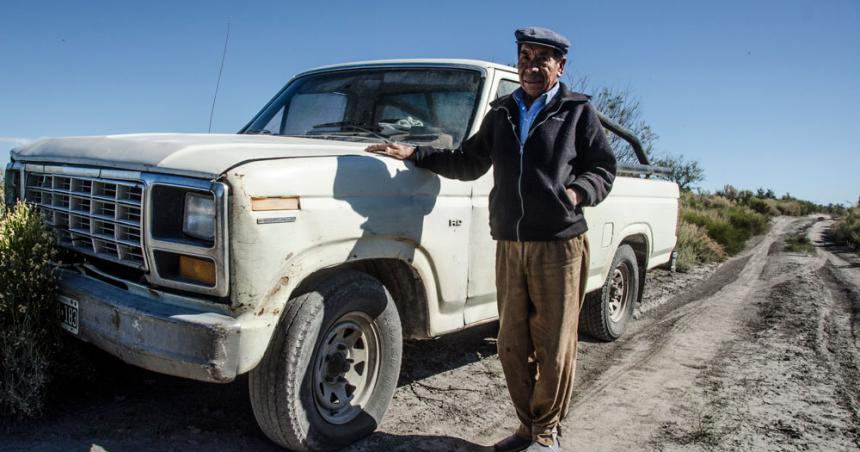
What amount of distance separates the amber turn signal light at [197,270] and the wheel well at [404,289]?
2.53ft

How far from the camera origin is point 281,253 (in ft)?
8.80

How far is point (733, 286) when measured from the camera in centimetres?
922

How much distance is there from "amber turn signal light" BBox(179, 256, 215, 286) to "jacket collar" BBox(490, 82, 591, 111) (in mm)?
1570

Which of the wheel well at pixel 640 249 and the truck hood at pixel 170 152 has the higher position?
the truck hood at pixel 170 152

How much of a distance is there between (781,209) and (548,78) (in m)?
41.1

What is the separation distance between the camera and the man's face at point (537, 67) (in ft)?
10.3

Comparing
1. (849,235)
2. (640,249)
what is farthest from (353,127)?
(849,235)

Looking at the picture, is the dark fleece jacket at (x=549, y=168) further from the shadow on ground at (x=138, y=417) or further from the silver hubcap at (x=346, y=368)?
the shadow on ground at (x=138, y=417)

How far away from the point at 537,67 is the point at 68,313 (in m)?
2.47

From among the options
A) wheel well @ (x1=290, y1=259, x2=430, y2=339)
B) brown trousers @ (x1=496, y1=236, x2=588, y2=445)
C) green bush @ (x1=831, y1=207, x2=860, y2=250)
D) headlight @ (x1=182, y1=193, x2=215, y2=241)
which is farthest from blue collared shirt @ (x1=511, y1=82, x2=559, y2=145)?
green bush @ (x1=831, y1=207, x2=860, y2=250)

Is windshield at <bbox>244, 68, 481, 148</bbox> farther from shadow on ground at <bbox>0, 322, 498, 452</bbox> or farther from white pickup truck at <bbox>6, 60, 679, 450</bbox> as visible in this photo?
shadow on ground at <bbox>0, 322, 498, 452</bbox>

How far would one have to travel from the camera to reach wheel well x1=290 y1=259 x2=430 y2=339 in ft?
11.2

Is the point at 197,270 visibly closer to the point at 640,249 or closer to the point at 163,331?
the point at 163,331

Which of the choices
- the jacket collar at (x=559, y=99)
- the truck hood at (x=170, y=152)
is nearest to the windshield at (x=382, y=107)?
the truck hood at (x=170, y=152)
